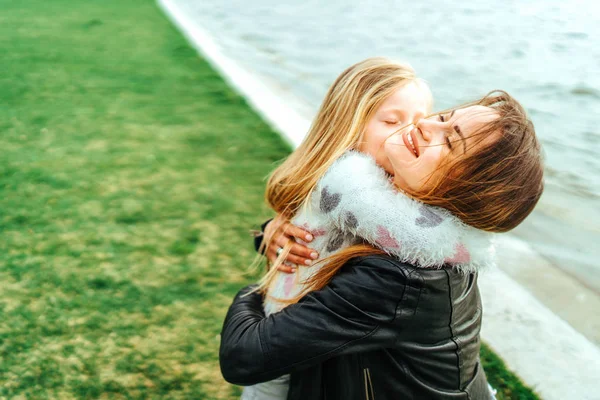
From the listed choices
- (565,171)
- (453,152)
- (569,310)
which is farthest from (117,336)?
(565,171)

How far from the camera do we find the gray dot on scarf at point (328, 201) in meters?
1.48

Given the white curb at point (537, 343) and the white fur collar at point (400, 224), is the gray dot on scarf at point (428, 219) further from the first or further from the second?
the white curb at point (537, 343)

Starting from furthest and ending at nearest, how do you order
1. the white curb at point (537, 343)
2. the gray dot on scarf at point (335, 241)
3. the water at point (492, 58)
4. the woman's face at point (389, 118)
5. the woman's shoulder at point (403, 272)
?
the water at point (492, 58)
the white curb at point (537, 343)
the woman's face at point (389, 118)
the gray dot on scarf at point (335, 241)
the woman's shoulder at point (403, 272)

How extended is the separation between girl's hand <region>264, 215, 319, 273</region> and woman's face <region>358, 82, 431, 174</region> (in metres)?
0.32

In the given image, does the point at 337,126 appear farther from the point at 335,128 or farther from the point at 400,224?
the point at 400,224

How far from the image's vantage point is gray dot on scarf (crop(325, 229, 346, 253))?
5.12ft

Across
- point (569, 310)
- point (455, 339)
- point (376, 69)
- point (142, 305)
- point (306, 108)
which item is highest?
point (376, 69)

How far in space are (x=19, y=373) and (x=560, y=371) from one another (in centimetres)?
209

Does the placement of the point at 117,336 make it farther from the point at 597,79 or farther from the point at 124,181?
the point at 597,79

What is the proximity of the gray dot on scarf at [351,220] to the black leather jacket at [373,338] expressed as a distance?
87 millimetres

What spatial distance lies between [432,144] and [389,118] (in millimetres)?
362

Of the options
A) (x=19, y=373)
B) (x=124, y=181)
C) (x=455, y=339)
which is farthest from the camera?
(x=124, y=181)

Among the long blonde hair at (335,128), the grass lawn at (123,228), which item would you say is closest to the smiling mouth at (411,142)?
the long blonde hair at (335,128)

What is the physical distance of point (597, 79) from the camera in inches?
A: 276
